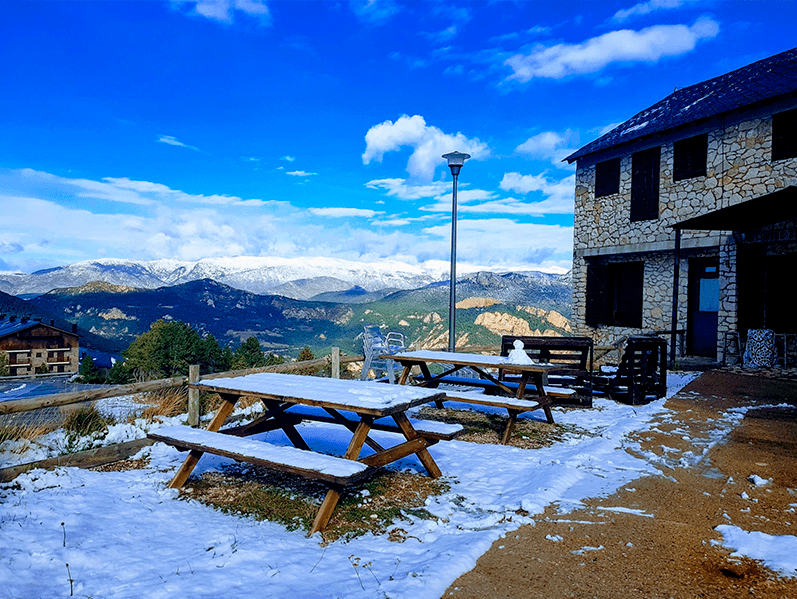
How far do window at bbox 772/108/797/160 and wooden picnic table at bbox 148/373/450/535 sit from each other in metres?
11.0

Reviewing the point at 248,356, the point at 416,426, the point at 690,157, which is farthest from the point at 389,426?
the point at 248,356

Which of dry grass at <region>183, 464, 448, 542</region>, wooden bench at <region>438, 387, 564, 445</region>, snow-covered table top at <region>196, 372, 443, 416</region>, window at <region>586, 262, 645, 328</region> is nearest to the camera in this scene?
dry grass at <region>183, 464, 448, 542</region>

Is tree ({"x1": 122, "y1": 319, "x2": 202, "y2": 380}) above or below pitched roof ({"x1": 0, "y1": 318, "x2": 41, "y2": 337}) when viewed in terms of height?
below

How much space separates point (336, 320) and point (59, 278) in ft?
294

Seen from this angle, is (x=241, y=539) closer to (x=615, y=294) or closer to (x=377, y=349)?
(x=377, y=349)

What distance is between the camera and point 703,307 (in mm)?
13586

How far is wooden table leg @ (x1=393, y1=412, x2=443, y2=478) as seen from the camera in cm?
429

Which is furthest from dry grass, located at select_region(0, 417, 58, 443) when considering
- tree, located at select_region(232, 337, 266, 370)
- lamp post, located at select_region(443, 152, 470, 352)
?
tree, located at select_region(232, 337, 266, 370)

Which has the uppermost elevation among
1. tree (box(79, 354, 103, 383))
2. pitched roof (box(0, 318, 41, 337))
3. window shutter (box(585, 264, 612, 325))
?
window shutter (box(585, 264, 612, 325))

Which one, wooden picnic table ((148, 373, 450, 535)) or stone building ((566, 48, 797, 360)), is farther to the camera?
stone building ((566, 48, 797, 360))

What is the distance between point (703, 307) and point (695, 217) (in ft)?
14.3

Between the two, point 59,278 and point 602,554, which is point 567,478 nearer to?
point 602,554

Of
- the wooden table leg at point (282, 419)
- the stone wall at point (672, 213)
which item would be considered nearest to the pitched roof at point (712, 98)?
the stone wall at point (672, 213)

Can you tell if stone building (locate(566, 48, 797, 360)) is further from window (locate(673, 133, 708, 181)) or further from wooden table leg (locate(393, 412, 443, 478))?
wooden table leg (locate(393, 412, 443, 478))
